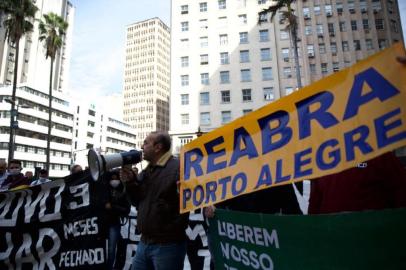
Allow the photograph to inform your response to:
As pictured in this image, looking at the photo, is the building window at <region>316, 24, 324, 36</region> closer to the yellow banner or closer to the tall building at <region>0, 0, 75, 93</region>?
the yellow banner

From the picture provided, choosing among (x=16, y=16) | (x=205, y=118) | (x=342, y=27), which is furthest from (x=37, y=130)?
(x=342, y=27)

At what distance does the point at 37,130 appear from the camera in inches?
2581

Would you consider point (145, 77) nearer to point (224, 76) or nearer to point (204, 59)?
point (204, 59)

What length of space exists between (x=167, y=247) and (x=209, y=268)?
252cm

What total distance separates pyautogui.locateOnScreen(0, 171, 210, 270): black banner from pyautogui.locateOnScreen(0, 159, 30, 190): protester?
0.99 meters

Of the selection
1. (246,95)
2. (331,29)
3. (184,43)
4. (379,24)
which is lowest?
(246,95)

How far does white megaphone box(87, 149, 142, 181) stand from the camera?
8.99ft

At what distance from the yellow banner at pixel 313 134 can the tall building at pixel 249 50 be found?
3562 centimetres

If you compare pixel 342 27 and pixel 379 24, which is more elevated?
pixel 379 24

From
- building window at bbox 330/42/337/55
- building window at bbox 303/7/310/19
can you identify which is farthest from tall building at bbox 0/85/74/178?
building window at bbox 330/42/337/55

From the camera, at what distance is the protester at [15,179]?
6.22m

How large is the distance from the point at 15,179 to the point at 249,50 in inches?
1457

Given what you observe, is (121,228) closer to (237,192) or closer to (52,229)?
(52,229)

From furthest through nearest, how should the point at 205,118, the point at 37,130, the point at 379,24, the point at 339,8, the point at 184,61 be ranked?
1. the point at 37,130
2. the point at 339,8
3. the point at 184,61
4. the point at 379,24
5. the point at 205,118
